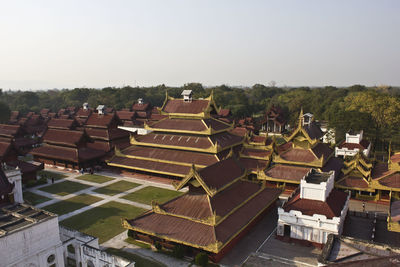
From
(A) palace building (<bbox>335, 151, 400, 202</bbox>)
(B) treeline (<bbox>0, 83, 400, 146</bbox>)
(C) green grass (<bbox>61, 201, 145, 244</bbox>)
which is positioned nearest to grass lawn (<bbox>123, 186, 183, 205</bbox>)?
(C) green grass (<bbox>61, 201, 145, 244</bbox>)

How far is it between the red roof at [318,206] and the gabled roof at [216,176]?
4938 mm

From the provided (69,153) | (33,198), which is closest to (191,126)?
(69,153)

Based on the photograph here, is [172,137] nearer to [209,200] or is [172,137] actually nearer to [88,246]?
[209,200]

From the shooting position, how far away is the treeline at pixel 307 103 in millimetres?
56062

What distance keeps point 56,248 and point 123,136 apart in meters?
32.9

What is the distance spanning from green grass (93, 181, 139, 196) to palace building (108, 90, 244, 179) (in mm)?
2275

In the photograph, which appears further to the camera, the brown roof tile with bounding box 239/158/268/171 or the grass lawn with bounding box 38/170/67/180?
the grass lawn with bounding box 38/170/67/180

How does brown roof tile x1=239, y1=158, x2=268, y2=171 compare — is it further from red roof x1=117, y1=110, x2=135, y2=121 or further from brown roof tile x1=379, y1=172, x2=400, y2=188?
red roof x1=117, y1=110, x2=135, y2=121

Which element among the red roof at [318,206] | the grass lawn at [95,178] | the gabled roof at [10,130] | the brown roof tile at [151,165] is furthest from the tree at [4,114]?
the red roof at [318,206]

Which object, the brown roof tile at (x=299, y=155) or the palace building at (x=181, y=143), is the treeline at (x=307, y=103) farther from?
the palace building at (x=181, y=143)

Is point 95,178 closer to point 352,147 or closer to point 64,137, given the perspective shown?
point 64,137

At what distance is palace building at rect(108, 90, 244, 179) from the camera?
121 feet

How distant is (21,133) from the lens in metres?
63.3

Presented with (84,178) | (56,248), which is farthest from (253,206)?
(84,178)
